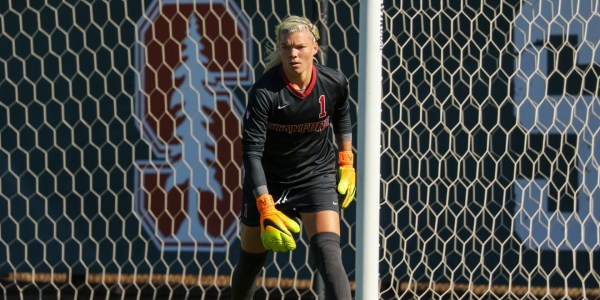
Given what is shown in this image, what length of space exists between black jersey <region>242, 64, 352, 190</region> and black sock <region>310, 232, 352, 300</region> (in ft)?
0.86

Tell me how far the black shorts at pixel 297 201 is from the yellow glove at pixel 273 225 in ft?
0.71

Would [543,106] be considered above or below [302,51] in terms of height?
below

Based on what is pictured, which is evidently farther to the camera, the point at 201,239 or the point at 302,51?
the point at 201,239

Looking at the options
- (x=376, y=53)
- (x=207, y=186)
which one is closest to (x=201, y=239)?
(x=207, y=186)

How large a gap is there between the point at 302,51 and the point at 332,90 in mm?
238

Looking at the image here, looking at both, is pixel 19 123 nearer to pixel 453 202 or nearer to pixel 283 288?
pixel 283 288

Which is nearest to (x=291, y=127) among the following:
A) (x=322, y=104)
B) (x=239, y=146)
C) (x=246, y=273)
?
(x=322, y=104)

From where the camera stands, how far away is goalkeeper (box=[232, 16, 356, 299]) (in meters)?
3.65

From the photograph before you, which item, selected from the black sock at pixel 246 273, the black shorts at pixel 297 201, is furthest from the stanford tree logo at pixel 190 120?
the black shorts at pixel 297 201

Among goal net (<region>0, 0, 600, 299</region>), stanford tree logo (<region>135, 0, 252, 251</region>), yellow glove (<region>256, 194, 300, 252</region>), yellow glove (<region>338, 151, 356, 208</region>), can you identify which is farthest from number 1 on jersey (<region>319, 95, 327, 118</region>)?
stanford tree logo (<region>135, 0, 252, 251</region>)

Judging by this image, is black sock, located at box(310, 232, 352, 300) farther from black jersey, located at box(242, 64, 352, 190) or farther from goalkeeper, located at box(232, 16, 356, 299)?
black jersey, located at box(242, 64, 352, 190)

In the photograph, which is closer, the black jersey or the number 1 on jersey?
the black jersey

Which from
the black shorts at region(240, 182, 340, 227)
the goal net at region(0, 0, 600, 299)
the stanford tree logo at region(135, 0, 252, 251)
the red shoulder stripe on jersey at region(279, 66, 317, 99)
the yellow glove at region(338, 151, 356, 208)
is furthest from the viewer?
the stanford tree logo at region(135, 0, 252, 251)

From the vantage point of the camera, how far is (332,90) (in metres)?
3.83
